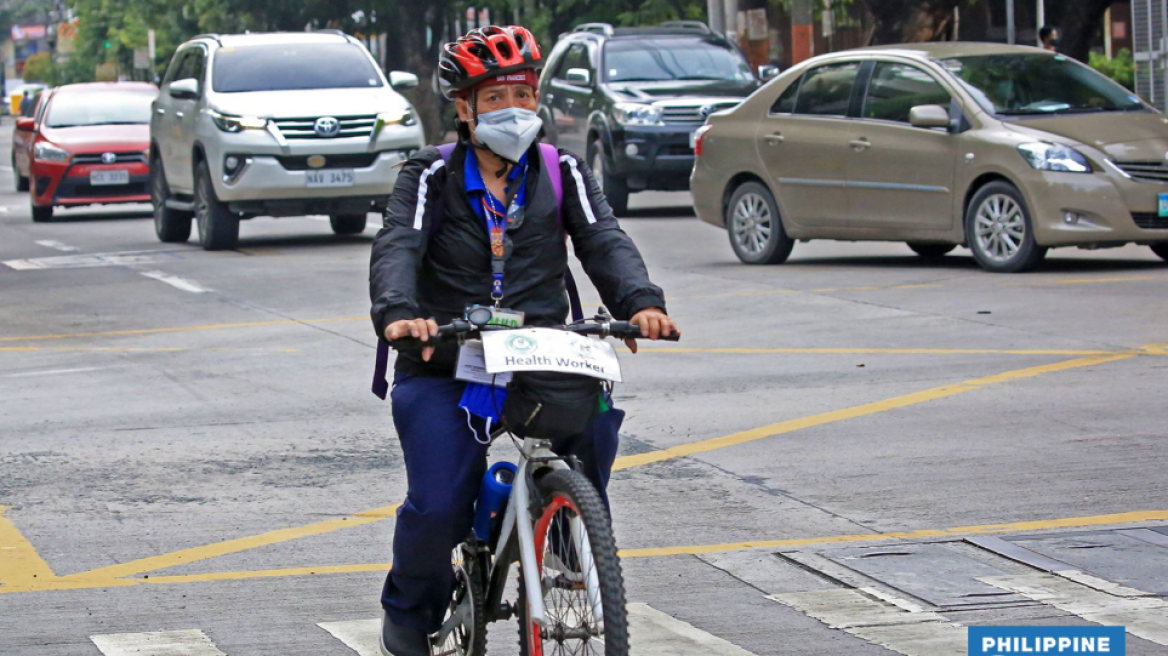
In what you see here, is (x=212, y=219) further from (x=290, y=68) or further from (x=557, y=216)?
(x=557, y=216)

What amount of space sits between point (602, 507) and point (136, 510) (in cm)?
348

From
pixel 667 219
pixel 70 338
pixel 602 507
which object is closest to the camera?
pixel 602 507

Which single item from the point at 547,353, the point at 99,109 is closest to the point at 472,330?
the point at 547,353

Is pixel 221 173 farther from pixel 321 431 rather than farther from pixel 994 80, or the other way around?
pixel 321 431

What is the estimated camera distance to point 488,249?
14.9 feet

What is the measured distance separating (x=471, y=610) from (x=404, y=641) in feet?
0.80

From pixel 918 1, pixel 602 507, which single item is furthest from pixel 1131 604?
pixel 918 1

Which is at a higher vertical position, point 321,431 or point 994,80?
point 994,80

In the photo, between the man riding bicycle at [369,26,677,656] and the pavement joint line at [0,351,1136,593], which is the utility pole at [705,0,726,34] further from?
the man riding bicycle at [369,26,677,656]

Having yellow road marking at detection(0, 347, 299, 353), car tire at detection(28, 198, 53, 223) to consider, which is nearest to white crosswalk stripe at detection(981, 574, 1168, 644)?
yellow road marking at detection(0, 347, 299, 353)

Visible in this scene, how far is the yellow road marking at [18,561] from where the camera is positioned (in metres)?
6.04

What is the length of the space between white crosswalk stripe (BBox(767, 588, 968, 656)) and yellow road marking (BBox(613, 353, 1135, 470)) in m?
2.16

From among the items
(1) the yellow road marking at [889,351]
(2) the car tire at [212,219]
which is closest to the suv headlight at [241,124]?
(2) the car tire at [212,219]

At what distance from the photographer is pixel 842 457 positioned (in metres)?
7.70
